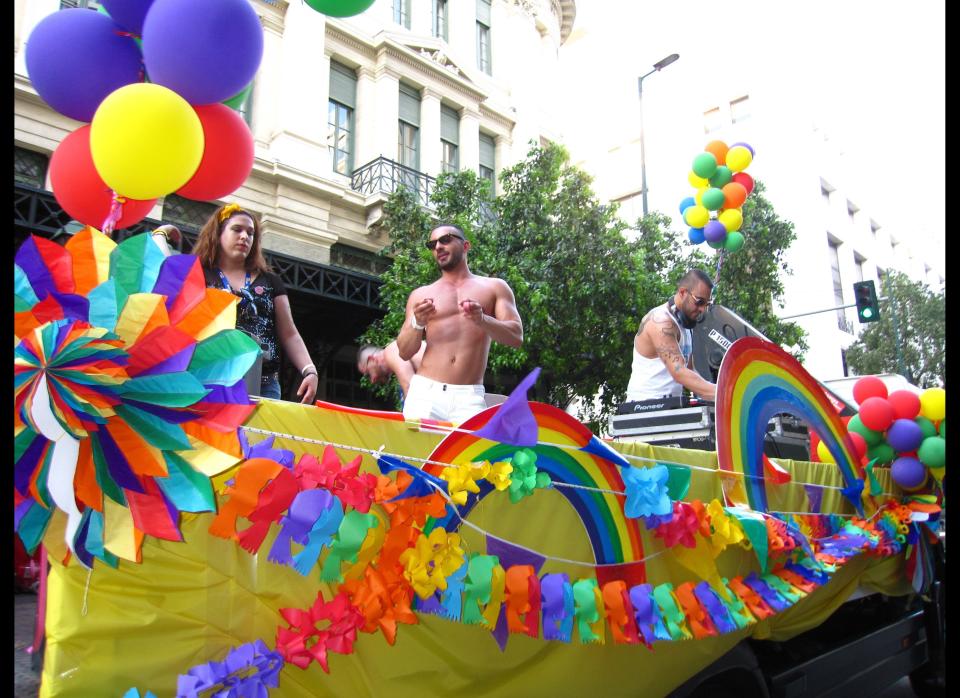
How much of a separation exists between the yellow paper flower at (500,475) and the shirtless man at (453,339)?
141 centimetres

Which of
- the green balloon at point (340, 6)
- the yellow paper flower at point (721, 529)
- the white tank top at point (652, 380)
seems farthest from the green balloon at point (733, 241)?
the yellow paper flower at point (721, 529)

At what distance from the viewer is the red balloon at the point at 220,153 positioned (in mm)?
3043

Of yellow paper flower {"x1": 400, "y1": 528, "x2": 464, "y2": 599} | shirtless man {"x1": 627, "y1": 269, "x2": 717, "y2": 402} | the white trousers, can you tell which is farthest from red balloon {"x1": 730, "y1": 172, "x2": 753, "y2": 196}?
yellow paper flower {"x1": 400, "y1": 528, "x2": 464, "y2": 599}

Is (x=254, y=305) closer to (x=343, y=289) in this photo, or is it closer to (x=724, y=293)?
(x=343, y=289)

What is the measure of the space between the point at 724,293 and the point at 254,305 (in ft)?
41.4

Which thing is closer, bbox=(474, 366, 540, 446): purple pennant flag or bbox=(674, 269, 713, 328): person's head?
bbox=(474, 366, 540, 446): purple pennant flag

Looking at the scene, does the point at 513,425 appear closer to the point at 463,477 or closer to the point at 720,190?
the point at 463,477

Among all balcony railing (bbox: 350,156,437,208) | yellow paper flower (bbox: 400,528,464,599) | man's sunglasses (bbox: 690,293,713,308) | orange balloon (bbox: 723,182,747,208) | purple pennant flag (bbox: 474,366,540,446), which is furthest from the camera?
balcony railing (bbox: 350,156,437,208)

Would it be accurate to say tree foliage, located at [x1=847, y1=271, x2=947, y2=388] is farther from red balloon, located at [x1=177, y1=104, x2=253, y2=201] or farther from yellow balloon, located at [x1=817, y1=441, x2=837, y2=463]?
red balloon, located at [x1=177, y1=104, x2=253, y2=201]

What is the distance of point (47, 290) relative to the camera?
1.22m

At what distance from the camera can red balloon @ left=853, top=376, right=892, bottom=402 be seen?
4211 millimetres
